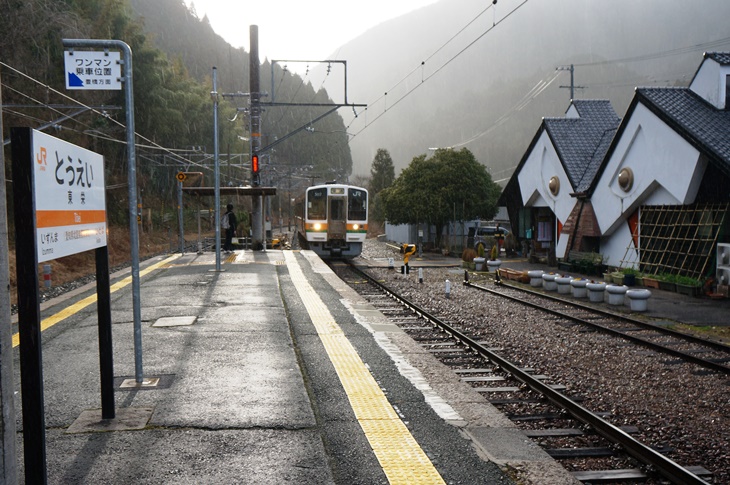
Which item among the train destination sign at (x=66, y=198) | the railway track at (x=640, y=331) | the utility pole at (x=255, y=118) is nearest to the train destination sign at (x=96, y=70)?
the train destination sign at (x=66, y=198)

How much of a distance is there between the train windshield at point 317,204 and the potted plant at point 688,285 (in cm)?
1369

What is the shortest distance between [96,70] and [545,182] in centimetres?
2343

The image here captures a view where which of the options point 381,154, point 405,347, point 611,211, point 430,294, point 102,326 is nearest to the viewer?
point 102,326

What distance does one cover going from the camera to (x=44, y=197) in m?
3.36

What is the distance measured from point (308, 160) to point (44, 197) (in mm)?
110339

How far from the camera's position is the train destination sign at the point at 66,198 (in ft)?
10.8

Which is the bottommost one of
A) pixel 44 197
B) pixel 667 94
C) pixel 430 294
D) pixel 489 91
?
pixel 430 294

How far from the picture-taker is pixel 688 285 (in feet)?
51.1

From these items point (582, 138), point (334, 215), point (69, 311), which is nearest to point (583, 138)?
point (582, 138)

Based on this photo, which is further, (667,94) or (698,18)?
(698,18)

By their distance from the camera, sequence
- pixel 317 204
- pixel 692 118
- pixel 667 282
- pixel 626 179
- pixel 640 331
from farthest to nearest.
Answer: pixel 317 204 < pixel 626 179 < pixel 692 118 < pixel 667 282 < pixel 640 331

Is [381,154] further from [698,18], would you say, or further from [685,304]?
[698,18]

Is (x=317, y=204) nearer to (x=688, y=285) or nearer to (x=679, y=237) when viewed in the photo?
(x=679, y=237)

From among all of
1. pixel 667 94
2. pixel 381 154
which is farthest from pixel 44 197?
pixel 381 154
